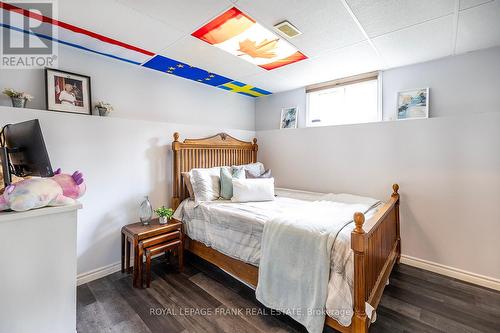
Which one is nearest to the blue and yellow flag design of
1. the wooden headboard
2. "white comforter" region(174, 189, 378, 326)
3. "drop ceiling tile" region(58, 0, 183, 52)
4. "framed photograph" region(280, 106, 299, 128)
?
"framed photograph" region(280, 106, 299, 128)

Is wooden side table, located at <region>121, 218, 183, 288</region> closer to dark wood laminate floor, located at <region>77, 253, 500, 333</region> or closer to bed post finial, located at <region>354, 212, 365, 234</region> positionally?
dark wood laminate floor, located at <region>77, 253, 500, 333</region>

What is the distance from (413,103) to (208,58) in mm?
2365

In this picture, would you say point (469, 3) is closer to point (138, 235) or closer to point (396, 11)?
point (396, 11)

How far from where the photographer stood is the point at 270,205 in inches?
95.4

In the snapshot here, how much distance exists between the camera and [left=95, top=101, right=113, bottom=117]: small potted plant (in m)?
2.24

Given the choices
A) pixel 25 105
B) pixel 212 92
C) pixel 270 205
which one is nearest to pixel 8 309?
pixel 25 105

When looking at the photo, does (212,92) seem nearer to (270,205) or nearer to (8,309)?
(270,205)

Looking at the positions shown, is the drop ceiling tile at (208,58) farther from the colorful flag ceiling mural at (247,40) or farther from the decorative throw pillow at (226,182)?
the decorative throw pillow at (226,182)

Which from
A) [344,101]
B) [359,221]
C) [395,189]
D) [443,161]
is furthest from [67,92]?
[443,161]

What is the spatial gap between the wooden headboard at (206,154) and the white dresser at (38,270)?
5.38 feet

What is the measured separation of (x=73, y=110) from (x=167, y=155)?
3.35 ft

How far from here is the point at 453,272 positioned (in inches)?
89.5

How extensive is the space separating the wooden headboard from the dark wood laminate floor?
1016mm

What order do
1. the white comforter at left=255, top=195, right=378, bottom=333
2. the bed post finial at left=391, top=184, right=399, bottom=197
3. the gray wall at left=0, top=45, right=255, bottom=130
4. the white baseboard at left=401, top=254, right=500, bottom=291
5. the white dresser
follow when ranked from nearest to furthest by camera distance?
the white dresser < the white comforter at left=255, top=195, right=378, bottom=333 < the gray wall at left=0, top=45, right=255, bottom=130 < the white baseboard at left=401, top=254, right=500, bottom=291 < the bed post finial at left=391, top=184, right=399, bottom=197
